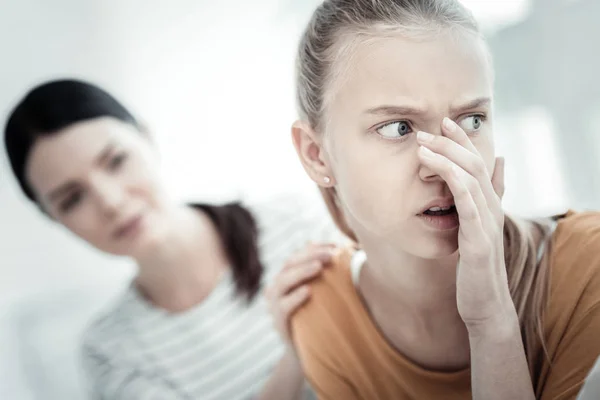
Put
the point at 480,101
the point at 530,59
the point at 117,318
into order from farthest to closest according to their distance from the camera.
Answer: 1. the point at 117,318
2. the point at 530,59
3. the point at 480,101

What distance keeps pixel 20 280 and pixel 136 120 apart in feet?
1.00

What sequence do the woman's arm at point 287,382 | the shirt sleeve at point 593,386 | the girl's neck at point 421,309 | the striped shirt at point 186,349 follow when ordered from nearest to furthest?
the shirt sleeve at point 593,386, the girl's neck at point 421,309, the woman's arm at point 287,382, the striped shirt at point 186,349

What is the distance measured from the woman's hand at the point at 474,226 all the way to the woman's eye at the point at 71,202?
546 mm

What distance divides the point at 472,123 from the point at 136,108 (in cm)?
62

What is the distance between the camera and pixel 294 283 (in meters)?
0.63

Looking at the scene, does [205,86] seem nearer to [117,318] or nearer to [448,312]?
[117,318]

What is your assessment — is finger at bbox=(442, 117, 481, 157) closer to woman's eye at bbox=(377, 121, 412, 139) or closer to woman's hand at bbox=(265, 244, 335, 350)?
woman's eye at bbox=(377, 121, 412, 139)

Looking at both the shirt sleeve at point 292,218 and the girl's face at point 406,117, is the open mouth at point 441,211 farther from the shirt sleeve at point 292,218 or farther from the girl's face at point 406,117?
the shirt sleeve at point 292,218

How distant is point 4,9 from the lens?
862 millimetres

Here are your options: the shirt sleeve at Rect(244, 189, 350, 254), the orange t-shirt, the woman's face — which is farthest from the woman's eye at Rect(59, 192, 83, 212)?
the orange t-shirt

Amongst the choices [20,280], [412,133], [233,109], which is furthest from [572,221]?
[20,280]

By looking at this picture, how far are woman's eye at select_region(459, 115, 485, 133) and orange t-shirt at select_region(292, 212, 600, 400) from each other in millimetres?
128

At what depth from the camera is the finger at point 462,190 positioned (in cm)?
39

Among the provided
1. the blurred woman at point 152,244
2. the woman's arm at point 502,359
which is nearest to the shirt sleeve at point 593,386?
the woman's arm at point 502,359
